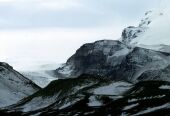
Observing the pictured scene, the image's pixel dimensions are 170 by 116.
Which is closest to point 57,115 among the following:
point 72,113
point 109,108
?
point 72,113

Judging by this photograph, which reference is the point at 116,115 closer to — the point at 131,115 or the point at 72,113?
the point at 131,115

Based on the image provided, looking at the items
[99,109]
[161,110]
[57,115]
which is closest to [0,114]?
[57,115]

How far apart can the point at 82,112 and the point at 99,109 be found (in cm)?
611

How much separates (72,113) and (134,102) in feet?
69.2

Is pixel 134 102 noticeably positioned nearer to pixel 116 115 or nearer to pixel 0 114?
pixel 116 115

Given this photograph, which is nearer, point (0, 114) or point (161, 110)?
point (161, 110)

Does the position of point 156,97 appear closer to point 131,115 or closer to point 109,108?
point 109,108

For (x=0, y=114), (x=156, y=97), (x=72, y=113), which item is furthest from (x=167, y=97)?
(x=0, y=114)

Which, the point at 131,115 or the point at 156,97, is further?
the point at 156,97

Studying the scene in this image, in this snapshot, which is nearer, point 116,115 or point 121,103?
point 116,115

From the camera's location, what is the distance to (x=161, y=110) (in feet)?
539

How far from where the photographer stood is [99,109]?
193 metres

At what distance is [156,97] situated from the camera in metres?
197

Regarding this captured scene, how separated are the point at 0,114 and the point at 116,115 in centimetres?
4543
